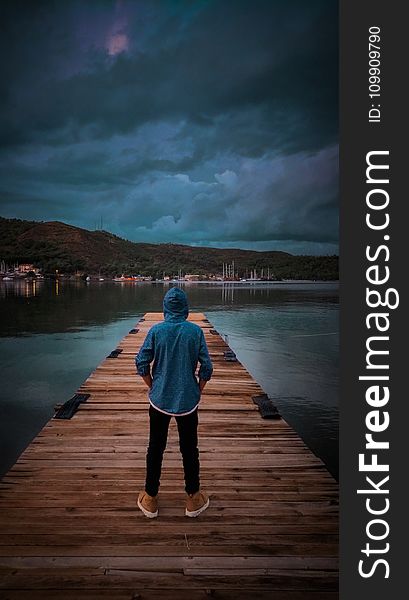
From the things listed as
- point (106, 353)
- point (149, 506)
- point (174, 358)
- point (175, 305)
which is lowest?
point (106, 353)

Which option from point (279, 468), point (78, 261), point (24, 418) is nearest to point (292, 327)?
point (24, 418)

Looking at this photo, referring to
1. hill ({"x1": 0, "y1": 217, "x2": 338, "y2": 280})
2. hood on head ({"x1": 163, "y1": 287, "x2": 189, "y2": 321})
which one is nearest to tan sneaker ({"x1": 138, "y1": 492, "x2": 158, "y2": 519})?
hood on head ({"x1": 163, "y1": 287, "x2": 189, "y2": 321})

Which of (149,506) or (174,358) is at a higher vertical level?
(174,358)

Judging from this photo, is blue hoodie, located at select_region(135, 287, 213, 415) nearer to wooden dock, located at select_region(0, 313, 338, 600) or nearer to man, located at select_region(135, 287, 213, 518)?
man, located at select_region(135, 287, 213, 518)

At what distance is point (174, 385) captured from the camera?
352 centimetres

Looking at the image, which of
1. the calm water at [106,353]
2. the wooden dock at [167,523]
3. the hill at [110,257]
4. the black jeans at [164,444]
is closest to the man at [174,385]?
the black jeans at [164,444]

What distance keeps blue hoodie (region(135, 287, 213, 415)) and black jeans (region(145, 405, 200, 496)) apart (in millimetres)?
107

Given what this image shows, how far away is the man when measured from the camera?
11.5 ft

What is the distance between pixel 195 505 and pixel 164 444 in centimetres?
64

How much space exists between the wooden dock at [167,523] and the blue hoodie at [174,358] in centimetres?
110

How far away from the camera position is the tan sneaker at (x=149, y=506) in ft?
11.9

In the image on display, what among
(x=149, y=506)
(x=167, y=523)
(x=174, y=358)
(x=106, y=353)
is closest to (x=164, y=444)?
(x=149, y=506)

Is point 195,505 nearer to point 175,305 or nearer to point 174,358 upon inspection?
point 174,358

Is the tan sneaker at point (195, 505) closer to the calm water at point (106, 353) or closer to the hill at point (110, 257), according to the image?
the calm water at point (106, 353)
